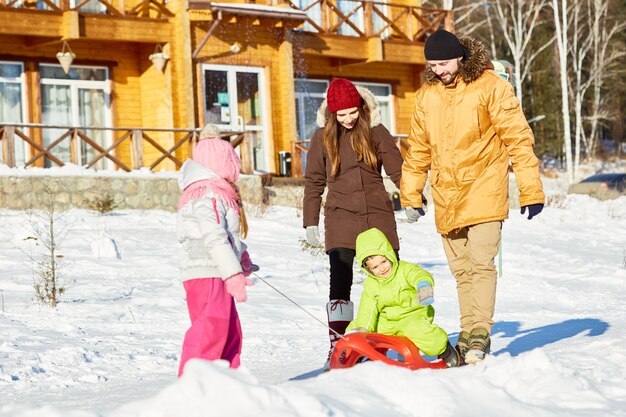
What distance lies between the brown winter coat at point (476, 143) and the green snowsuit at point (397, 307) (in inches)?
18.1

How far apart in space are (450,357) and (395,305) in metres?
0.41

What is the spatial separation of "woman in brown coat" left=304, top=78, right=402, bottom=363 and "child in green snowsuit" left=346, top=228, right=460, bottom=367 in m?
0.50

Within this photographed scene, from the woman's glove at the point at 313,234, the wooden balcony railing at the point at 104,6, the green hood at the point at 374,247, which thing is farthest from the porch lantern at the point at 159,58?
the green hood at the point at 374,247

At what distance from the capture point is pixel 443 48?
5992mm

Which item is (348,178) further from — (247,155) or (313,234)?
(247,155)

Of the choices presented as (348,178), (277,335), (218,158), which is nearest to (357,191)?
(348,178)

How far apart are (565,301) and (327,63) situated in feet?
45.2

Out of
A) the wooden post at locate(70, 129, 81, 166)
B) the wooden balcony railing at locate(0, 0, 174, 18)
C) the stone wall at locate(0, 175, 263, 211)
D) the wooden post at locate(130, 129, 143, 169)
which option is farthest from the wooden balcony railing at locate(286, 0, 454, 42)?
the stone wall at locate(0, 175, 263, 211)

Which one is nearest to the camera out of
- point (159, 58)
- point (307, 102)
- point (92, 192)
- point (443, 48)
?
point (443, 48)

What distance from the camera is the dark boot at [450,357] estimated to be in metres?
5.87

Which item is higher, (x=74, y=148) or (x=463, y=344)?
(x=74, y=148)

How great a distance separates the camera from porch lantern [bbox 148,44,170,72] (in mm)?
19925

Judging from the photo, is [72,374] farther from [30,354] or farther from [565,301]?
[565,301]

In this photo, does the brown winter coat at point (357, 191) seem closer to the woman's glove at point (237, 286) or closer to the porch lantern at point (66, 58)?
the woman's glove at point (237, 286)
